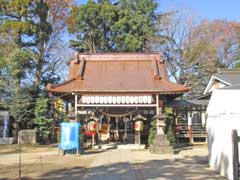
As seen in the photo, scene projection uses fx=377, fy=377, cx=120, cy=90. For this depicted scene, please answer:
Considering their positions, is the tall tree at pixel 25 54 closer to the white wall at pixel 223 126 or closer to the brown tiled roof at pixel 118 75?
the brown tiled roof at pixel 118 75

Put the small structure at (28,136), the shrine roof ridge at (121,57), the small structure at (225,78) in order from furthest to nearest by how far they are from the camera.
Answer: the small structure at (28,136) < the shrine roof ridge at (121,57) < the small structure at (225,78)

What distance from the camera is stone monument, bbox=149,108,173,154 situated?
17875 mm

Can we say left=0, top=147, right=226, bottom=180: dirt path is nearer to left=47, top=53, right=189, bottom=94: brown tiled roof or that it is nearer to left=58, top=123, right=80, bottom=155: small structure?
left=58, top=123, right=80, bottom=155: small structure

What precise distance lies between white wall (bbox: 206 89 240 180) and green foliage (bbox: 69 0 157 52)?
78.5 feet

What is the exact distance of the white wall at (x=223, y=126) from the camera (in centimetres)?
962

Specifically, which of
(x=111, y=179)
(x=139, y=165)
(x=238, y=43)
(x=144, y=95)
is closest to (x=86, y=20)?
(x=238, y=43)

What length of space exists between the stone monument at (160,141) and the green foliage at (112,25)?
1726 centimetres

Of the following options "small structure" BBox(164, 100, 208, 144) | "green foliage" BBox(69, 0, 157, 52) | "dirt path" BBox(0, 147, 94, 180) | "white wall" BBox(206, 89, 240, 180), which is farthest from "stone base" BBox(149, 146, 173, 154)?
"green foliage" BBox(69, 0, 157, 52)

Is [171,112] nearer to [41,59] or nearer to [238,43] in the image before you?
[41,59]

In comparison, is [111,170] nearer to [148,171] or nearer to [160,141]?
[148,171]

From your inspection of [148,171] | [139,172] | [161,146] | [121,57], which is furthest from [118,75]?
[139,172]

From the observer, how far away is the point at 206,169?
11977mm

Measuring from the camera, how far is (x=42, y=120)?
82.0ft

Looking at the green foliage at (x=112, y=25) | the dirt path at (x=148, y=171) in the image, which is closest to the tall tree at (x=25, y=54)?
the green foliage at (x=112, y=25)
